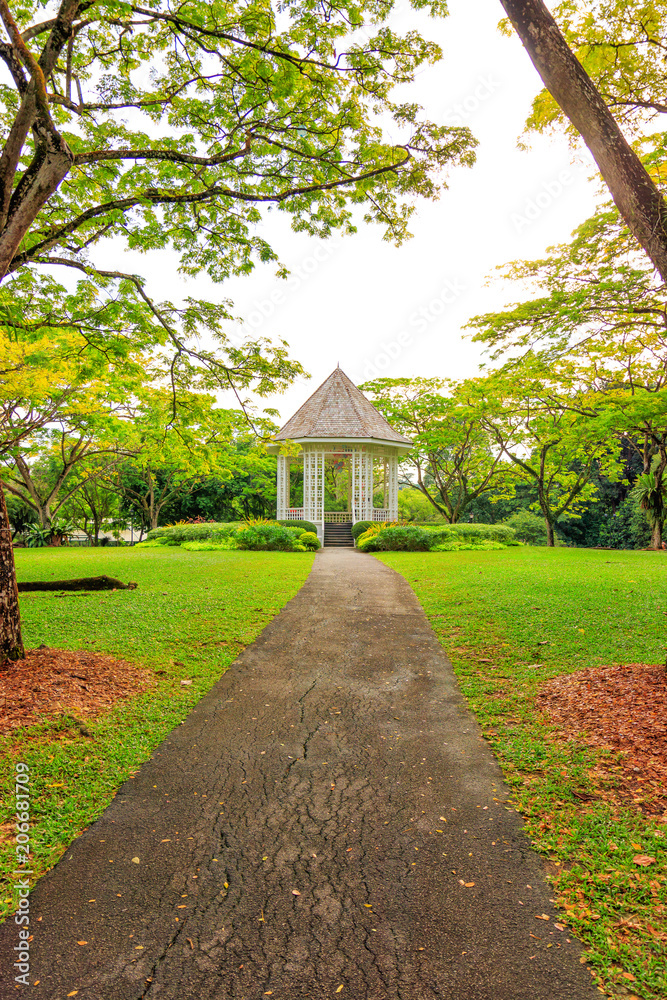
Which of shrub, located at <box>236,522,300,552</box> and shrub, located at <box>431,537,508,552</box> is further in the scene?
shrub, located at <box>431,537,508,552</box>

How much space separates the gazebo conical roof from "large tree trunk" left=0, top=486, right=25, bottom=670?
1539cm

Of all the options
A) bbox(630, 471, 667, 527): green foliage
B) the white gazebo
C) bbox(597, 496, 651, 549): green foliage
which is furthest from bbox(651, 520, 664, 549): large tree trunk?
the white gazebo

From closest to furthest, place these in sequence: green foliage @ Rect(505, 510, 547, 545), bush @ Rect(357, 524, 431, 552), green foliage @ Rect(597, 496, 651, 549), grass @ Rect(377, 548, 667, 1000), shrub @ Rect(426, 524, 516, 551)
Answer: grass @ Rect(377, 548, 667, 1000) < bush @ Rect(357, 524, 431, 552) < shrub @ Rect(426, 524, 516, 551) < green foliage @ Rect(597, 496, 651, 549) < green foliage @ Rect(505, 510, 547, 545)

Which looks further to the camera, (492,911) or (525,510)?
(525,510)

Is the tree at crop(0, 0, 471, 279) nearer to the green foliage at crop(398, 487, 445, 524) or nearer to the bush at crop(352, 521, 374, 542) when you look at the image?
the bush at crop(352, 521, 374, 542)

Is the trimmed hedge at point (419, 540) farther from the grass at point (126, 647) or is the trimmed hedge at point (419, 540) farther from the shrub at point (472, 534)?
the grass at point (126, 647)

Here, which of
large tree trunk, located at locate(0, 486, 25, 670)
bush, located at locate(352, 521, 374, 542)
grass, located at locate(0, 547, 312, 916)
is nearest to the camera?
grass, located at locate(0, 547, 312, 916)

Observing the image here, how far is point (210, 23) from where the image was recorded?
5.48m

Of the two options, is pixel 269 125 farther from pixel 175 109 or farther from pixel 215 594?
pixel 215 594

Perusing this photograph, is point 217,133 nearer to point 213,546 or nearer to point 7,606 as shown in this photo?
point 7,606

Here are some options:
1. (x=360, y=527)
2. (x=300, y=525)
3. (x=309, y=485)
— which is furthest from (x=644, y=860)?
(x=309, y=485)

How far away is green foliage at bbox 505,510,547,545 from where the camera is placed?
103 feet

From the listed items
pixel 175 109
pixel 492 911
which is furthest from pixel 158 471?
pixel 492 911

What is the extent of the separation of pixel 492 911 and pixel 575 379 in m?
18.4
